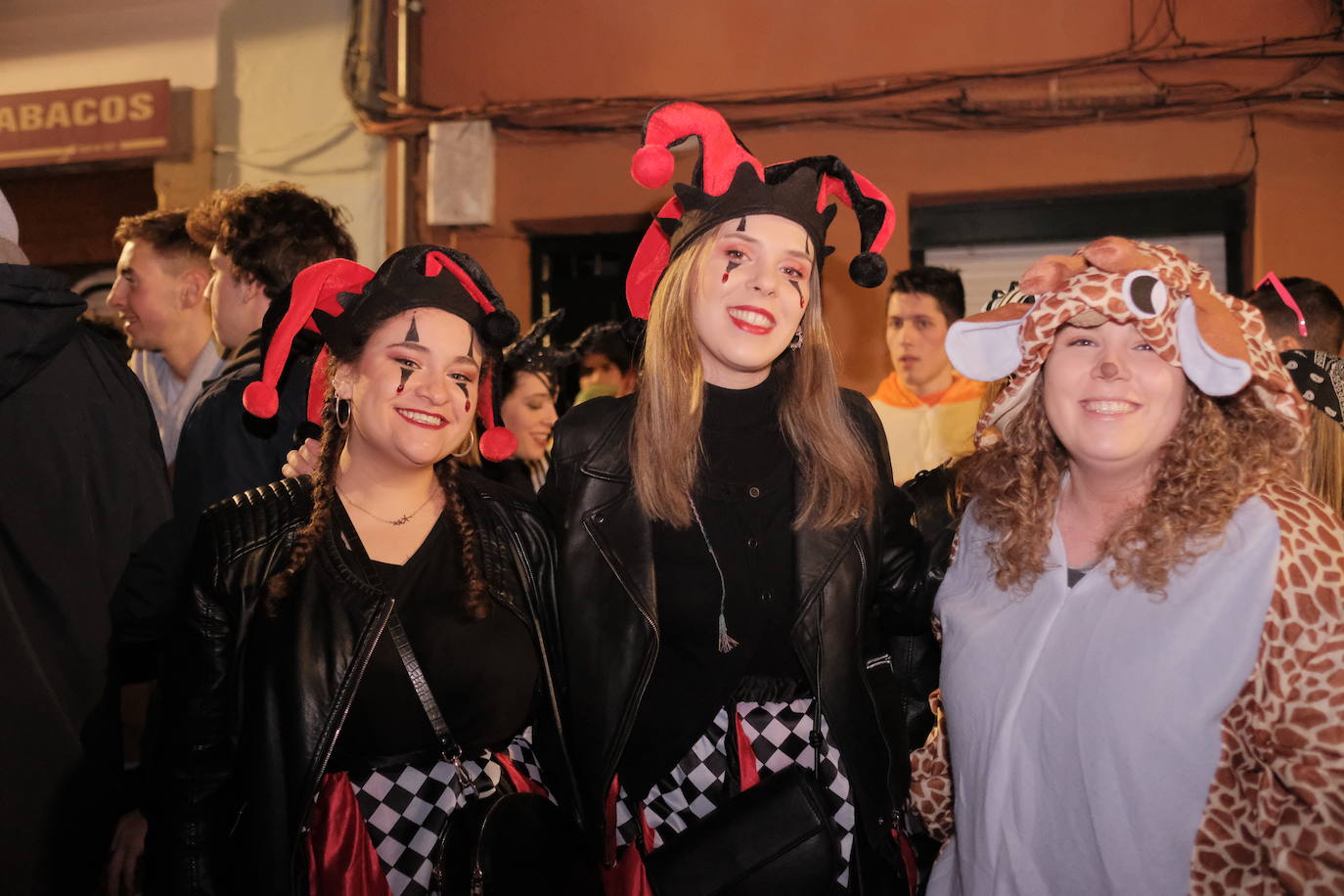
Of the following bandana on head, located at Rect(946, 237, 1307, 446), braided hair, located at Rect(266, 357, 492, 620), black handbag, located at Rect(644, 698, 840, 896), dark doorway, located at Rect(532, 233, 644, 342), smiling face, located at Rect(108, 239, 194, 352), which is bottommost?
black handbag, located at Rect(644, 698, 840, 896)

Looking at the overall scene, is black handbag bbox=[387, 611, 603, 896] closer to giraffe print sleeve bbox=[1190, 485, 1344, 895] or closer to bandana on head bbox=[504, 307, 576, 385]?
giraffe print sleeve bbox=[1190, 485, 1344, 895]

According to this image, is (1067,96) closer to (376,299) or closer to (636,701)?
(376,299)

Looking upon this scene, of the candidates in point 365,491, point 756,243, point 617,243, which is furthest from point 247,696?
point 617,243

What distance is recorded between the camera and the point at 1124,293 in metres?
1.87

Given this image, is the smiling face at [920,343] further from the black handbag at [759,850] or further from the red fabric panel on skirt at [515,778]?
the red fabric panel on skirt at [515,778]

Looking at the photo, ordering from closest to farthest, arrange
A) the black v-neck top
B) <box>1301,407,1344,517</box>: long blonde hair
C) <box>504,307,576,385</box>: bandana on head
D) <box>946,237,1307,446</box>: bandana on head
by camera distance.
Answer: <box>946,237,1307,446</box>: bandana on head → the black v-neck top → <box>1301,407,1344,517</box>: long blonde hair → <box>504,307,576,385</box>: bandana on head

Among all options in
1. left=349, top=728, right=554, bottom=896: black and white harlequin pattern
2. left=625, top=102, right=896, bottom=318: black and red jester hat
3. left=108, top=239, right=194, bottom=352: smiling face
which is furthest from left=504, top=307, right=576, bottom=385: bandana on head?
left=349, top=728, right=554, bottom=896: black and white harlequin pattern

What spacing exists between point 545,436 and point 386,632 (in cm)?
262

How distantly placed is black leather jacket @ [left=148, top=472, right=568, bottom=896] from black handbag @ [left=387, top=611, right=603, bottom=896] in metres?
0.14

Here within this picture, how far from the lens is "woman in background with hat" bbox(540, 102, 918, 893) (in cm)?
222

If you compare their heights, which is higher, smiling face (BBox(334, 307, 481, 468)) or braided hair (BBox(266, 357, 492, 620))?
smiling face (BBox(334, 307, 481, 468))

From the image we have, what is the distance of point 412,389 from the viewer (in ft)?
7.34

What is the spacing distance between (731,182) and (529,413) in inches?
94.4

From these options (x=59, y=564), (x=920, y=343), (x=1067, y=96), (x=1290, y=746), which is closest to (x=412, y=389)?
(x=59, y=564)
